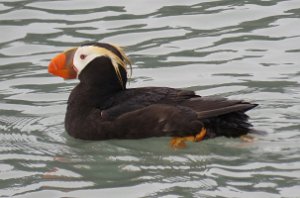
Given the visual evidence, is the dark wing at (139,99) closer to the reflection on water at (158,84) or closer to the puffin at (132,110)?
the puffin at (132,110)

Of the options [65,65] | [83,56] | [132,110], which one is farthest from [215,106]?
[65,65]

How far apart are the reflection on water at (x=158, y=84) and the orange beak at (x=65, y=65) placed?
0.49 meters

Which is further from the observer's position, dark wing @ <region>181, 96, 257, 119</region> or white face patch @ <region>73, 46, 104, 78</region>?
white face patch @ <region>73, 46, 104, 78</region>

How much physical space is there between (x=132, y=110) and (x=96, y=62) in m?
0.60

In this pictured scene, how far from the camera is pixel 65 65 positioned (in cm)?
883

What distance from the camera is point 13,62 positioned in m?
10.6

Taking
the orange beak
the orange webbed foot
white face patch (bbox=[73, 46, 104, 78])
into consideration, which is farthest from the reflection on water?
white face patch (bbox=[73, 46, 104, 78])

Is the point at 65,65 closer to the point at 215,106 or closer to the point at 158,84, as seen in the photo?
the point at 158,84

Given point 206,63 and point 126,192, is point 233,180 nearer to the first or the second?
point 126,192

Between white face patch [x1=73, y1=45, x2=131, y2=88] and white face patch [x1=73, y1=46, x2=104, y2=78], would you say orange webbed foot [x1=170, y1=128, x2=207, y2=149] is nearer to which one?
white face patch [x1=73, y1=45, x2=131, y2=88]

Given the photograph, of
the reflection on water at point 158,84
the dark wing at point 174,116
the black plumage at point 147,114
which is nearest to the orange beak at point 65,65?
the black plumage at point 147,114

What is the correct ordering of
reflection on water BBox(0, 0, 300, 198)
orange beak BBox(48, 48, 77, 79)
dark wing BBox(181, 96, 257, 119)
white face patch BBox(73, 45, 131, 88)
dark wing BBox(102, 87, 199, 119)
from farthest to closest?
orange beak BBox(48, 48, 77, 79), white face patch BBox(73, 45, 131, 88), dark wing BBox(102, 87, 199, 119), dark wing BBox(181, 96, 257, 119), reflection on water BBox(0, 0, 300, 198)

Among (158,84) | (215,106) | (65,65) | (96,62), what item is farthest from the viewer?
(158,84)

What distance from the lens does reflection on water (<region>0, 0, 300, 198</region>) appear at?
7.42 metres
